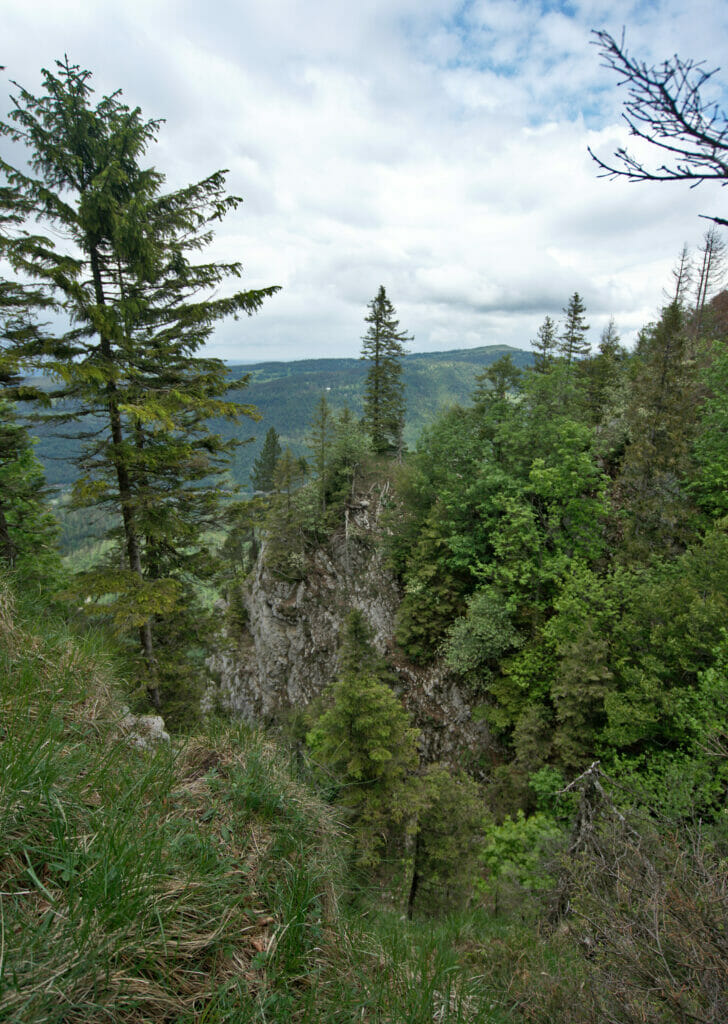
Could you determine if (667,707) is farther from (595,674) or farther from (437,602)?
(437,602)

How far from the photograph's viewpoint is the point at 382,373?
32.7 metres

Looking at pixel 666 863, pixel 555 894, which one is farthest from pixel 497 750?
pixel 666 863

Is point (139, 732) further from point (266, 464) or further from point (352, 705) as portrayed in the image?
point (266, 464)

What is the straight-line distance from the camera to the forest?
2064mm

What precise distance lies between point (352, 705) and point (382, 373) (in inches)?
1049

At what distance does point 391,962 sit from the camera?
2402mm

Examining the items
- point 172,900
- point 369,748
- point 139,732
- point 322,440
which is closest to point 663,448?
point 369,748

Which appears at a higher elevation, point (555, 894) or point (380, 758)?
point (555, 894)

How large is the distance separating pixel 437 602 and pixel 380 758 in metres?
9.46

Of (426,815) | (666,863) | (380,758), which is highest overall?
(666,863)

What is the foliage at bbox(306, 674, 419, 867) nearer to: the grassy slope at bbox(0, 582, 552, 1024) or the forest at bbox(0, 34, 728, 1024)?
the forest at bbox(0, 34, 728, 1024)

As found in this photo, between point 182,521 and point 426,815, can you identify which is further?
point 426,815

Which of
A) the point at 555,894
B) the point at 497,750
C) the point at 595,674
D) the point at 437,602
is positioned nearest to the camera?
the point at 555,894

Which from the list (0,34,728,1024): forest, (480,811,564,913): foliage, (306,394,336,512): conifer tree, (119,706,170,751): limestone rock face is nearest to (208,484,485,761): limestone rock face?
(0,34,728,1024): forest
